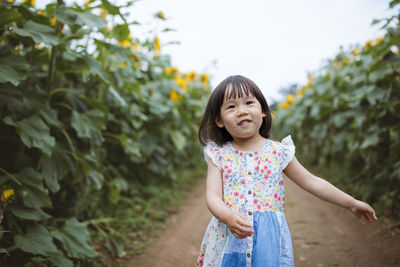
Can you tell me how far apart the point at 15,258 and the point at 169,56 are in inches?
129

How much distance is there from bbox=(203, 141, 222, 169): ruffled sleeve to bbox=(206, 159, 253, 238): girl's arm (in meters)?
0.02

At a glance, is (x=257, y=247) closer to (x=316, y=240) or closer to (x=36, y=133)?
(x=36, y=133)

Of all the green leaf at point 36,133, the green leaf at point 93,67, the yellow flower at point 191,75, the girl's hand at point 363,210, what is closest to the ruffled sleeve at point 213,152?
the girl's hand at point 363,210

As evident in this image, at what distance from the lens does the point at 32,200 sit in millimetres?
2070

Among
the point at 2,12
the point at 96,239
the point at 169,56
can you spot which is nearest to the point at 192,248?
the point at 96,239

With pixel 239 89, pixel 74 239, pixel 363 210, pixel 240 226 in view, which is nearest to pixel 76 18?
pixel 239 89

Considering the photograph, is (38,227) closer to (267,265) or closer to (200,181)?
(267,265)

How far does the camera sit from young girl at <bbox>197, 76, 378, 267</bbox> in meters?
1.56

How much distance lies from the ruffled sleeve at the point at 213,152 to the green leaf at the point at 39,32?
45.1 inches

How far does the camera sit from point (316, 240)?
10.2ft

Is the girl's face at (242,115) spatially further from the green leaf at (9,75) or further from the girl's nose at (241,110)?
the green leaf at (9,75)

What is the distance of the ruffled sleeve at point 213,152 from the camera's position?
67.0 inches

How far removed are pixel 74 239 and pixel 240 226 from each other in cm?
139

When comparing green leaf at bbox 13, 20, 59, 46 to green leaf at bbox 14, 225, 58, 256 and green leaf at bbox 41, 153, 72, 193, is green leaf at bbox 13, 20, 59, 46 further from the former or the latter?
green leaf at bbox 14, 225, 58, 256
